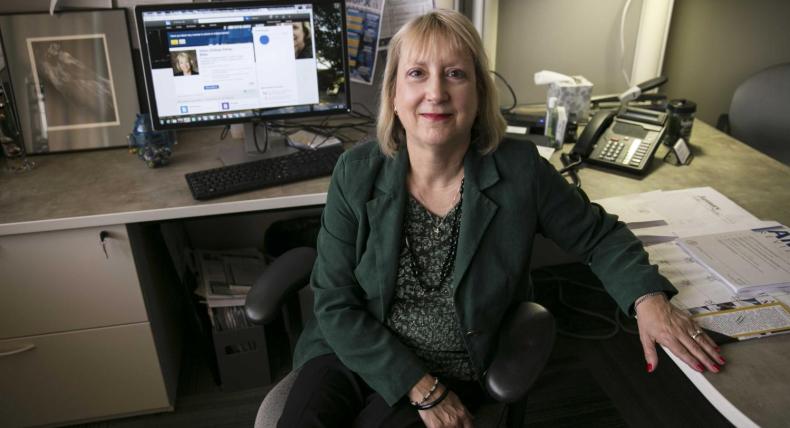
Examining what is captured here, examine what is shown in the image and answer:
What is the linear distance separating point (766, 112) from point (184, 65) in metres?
1.86

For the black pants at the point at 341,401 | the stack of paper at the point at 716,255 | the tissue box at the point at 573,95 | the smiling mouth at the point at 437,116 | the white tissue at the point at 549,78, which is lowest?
the black pants at the point at 341,401

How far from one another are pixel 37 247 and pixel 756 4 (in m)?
2.51

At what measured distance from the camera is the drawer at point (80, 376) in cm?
173

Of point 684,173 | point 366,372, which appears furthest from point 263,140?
point 684,173

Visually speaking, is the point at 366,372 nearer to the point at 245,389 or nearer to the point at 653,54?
the point at 245,389

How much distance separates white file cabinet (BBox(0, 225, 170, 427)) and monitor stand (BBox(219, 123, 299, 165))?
1.31 feet

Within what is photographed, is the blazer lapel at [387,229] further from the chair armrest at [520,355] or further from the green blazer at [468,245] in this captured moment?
the chair armrest at [520,355]

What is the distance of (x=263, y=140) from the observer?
194cm

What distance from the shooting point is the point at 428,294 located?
133 centimetres

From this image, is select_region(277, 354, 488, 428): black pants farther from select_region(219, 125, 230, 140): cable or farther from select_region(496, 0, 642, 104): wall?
select_region(496, 0, 642, 104): wall

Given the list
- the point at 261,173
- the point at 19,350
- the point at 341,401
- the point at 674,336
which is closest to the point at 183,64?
the point at 261,173

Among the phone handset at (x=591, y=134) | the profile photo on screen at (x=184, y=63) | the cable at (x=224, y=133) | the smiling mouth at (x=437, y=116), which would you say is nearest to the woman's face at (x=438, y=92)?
the smiling mouth at (x=437, y=116)

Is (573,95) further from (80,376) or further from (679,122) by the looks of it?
(80,376)

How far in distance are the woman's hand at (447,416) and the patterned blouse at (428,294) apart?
117mm
